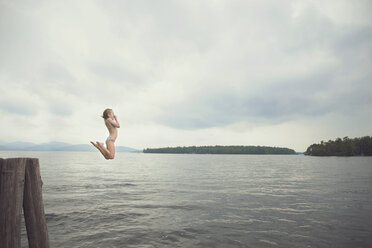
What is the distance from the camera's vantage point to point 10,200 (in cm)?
479

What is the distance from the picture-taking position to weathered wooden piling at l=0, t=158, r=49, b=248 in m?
4.71

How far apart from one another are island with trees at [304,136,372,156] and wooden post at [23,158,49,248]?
711 ft

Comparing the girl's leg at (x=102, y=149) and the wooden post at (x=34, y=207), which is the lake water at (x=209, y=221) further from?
the wooden post at (x=34, y=207)

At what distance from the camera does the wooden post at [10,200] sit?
4.70m

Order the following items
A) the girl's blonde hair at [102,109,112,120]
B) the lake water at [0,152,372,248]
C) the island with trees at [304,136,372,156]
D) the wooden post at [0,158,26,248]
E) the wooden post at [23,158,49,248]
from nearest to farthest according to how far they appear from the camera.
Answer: the wooden post at [0,158,26,248] → the wooden post at [23,158,49,248] → the girl's blonde hair at [102,109,112,120] → the lake water at [0,152,372,248] → the island with trees at [304,136,372,156]

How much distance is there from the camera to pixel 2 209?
15.4ft

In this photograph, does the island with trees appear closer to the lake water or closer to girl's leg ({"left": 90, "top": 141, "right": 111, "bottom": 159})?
the lake water

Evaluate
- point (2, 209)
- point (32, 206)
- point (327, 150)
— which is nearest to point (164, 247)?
point (32, 206)

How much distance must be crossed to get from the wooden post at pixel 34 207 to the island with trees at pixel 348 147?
216850mm

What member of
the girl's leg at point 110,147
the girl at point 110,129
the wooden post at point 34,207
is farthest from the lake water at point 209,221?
the wooden post at point 34,207

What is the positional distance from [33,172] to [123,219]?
361 inches

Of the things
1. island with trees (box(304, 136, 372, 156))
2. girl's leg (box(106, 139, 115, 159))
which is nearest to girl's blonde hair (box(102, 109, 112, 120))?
girl's leg (box(106, 139, 115, 159))

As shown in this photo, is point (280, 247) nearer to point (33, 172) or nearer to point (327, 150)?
point (33, 172)

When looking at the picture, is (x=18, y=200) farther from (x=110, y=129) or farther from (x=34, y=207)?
(x=110, y=129)
